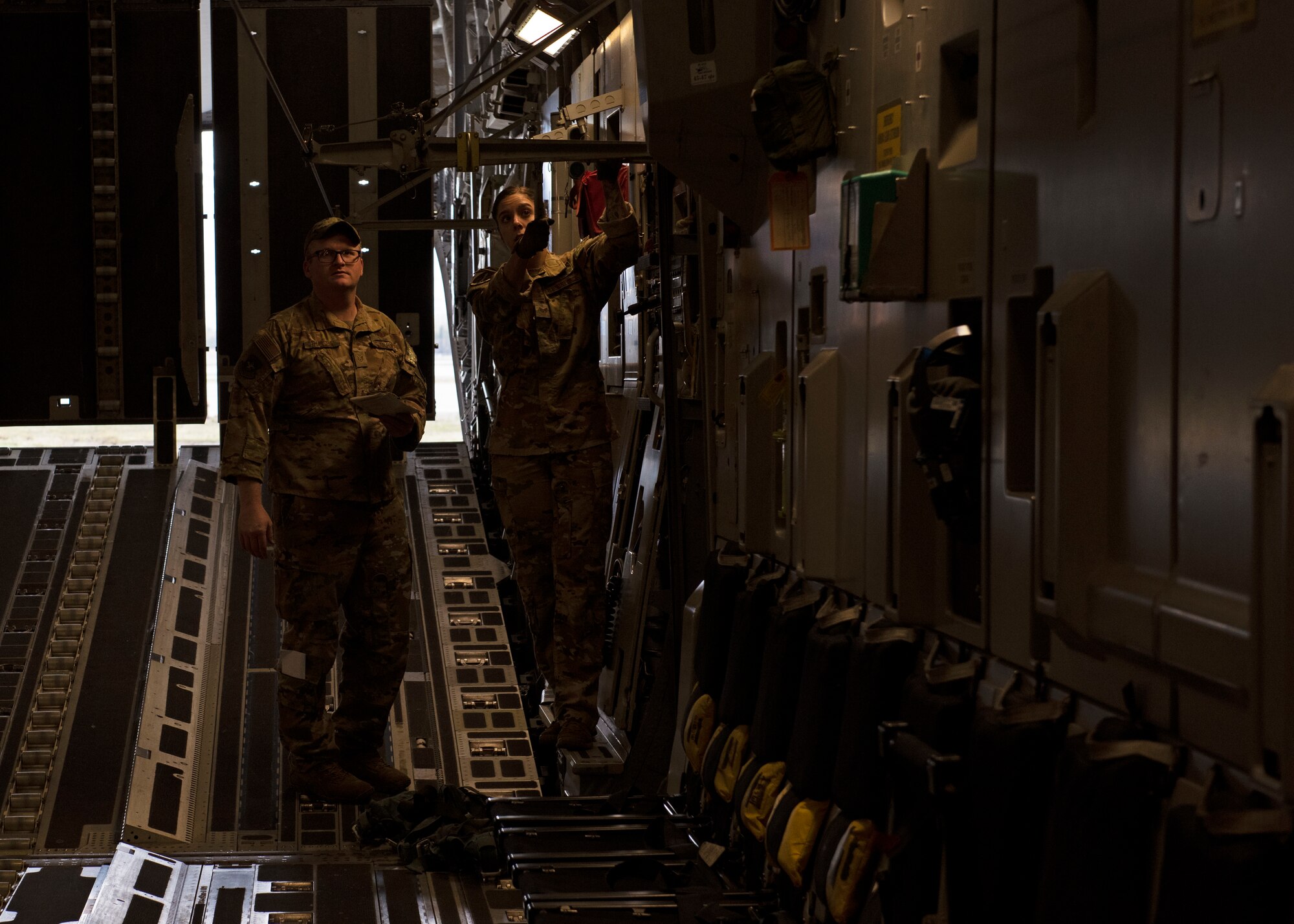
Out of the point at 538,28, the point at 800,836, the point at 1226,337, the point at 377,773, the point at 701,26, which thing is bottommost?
the point at 377,773

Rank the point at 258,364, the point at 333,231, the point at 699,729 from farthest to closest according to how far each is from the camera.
A: the point at 333,231 → the point at 258,364 → the point at 699,729

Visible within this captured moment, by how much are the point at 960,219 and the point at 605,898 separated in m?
1.78

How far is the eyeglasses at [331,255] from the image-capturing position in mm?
4785

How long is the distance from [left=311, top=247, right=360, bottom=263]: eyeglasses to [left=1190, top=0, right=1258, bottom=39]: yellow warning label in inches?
134

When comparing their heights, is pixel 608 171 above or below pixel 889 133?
above

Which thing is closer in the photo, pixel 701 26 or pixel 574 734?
pixel 701 26

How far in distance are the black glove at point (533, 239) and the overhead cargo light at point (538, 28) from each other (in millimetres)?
1311

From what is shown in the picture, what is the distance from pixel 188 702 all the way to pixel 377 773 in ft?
3.16

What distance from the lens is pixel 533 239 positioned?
15.4 feet

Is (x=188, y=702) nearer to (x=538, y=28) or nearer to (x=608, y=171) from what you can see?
(x=608, y=171)

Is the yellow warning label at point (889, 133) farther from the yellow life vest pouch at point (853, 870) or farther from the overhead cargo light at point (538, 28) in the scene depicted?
the overhead cargo light at point (538, 28)

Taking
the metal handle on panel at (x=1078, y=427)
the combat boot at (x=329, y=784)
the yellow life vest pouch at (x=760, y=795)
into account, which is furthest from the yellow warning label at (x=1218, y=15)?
the combat boot at (x=329, y=784)

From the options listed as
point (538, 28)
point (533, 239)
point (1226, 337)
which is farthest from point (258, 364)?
point (1226, 337)

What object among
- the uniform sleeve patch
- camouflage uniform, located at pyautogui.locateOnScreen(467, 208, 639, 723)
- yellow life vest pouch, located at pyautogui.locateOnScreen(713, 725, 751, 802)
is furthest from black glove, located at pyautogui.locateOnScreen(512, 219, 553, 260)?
yellow life vest pouch, located at pyautogui.locateOnScreen(713, 725, 751, 802)
